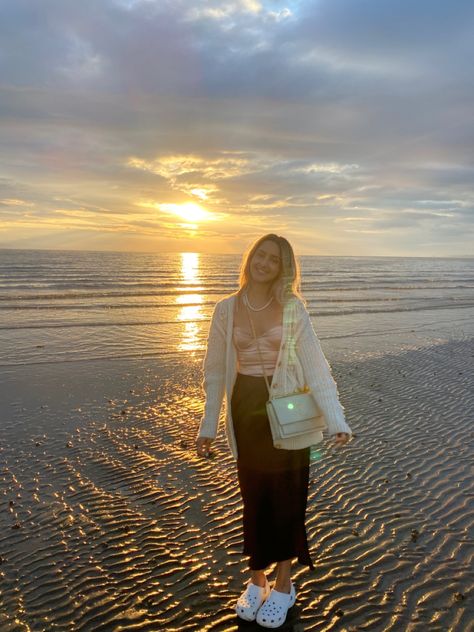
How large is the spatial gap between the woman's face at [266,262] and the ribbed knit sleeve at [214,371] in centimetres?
40

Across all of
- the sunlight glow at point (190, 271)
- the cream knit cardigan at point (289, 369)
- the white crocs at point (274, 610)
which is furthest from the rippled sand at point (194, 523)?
the sunlight glow at point (190, 271)

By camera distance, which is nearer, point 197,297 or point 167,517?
point 167,517

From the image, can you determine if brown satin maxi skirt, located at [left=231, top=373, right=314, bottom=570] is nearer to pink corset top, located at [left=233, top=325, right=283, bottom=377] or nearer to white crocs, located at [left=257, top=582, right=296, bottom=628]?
pink corset top, located at [left=233, top=325, right=283, bottom=377]

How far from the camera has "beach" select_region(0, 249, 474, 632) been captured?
159 inches

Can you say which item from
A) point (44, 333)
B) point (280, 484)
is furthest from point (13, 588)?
point (44, 333)

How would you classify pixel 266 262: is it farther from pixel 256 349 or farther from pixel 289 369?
pixel 289 369

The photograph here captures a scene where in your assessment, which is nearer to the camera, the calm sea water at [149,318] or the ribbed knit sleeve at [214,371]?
the ribbed knit sleeve at [214,371]

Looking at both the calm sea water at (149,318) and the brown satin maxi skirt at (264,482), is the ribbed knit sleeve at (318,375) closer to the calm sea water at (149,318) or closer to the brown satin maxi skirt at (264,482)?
the brown satin maxi skirt at (264,482)

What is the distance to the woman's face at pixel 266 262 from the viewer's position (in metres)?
3.74

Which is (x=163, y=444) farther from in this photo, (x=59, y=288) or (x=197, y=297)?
(x=59, y=288)

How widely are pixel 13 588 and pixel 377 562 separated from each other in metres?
3.31

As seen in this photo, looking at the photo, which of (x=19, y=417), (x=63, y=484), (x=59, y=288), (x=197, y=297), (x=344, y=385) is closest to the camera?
(x=63, y=484)

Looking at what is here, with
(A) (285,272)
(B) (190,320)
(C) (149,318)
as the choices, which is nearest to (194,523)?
(A) (285,272)

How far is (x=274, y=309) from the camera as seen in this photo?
380cm
